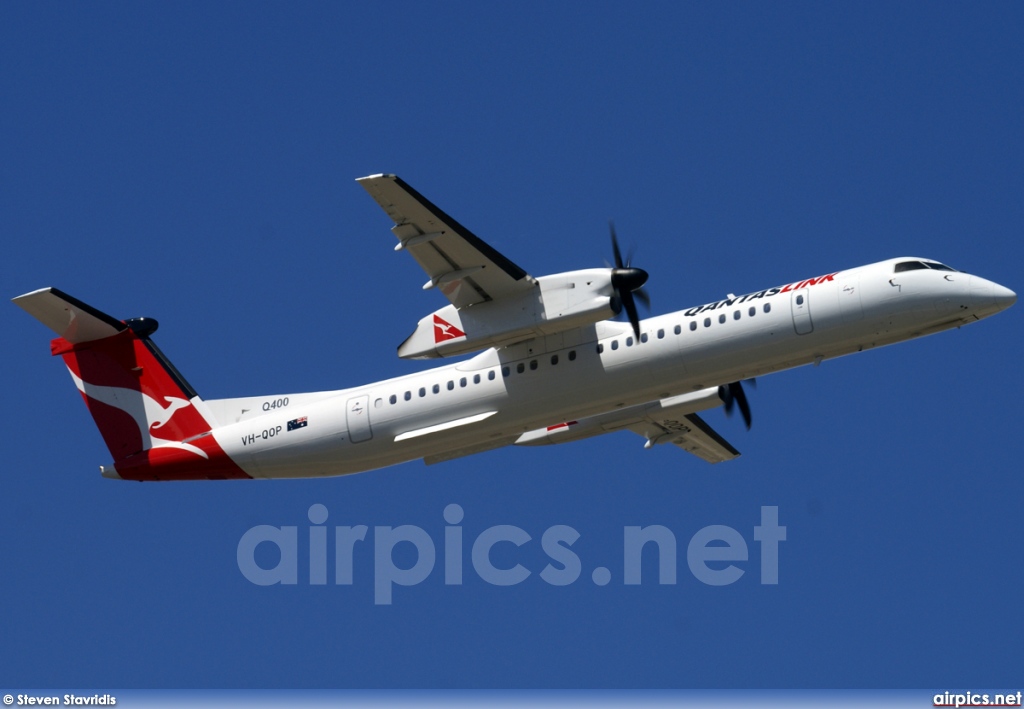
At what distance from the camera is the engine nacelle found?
887 inches

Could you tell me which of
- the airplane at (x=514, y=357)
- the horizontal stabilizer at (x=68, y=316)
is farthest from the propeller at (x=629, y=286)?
the horizontal stabilizer at (x=68, y=316)

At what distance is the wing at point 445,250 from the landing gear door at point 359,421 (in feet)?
9.34

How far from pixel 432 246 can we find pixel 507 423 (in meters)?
3.55

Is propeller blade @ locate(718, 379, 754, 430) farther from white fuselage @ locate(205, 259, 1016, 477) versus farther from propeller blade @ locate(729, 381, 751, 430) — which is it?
white fuselage @ locate(205, 259, 1016, 477)

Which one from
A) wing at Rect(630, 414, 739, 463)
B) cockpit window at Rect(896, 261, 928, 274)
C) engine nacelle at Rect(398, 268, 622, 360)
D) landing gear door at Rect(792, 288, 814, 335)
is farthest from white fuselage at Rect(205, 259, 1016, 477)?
wing at Rect(630, 414, 739, 463)

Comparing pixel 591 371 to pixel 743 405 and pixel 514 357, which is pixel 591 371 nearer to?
pixel 514 357

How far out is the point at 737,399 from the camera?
26.7 meters

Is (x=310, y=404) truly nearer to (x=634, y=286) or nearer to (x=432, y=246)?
(x=432, y=246)

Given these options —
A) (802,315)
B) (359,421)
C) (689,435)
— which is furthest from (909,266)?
(359,421)

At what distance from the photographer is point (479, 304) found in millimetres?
23031

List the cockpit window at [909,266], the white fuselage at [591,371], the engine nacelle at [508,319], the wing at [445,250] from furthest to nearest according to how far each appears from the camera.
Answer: the engine nacelle at [508,319] → the cockpit window at [909,266] → the white fuselage at [591,371] → the wing at [445,250]

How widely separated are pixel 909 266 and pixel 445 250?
7593 mm

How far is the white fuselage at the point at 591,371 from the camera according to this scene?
858 inches

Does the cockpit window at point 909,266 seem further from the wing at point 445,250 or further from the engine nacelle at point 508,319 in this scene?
the wing at point 445,250
